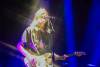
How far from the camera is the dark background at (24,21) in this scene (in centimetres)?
893

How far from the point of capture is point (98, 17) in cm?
965

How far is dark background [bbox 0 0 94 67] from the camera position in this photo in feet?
29.3

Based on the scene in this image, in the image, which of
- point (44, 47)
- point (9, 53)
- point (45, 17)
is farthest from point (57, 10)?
point (9, 53)

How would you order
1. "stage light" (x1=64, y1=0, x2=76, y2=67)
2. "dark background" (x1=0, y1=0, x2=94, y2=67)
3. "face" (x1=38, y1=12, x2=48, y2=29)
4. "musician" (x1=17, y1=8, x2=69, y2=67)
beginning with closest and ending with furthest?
"dark background" (x1=0, y1=0, x2=94, y2=67) → "musician" (x1=17, y1=8, x2=69, y2=67) → "face" (x1=38, y1=12, x2=48, y2=29) → "stage light" (x1=64, y1=0, x2=76, y2=67)

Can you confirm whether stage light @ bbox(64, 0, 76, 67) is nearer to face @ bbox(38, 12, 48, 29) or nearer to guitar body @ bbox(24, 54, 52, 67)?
face @ bbox(38, 12, 48, 29)

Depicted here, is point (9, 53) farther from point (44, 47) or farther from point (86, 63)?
point (86, 63)

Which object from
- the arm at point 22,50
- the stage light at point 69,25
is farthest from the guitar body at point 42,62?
the stage light at point 69,25

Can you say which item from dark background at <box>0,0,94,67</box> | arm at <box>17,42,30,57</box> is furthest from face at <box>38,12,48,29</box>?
arm at <box>17,42,30,57</box>

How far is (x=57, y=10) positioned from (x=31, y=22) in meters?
0.70

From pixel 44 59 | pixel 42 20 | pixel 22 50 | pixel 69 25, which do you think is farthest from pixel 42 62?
pixel 69 25

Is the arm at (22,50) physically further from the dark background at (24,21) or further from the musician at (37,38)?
the dark background at (24,21)

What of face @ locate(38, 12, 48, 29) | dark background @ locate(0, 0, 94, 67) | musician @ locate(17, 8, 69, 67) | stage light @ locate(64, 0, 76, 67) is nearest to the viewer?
dark background @ locate(0, 0, 94, 67)

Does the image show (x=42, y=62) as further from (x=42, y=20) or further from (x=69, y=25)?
(x=69, y=25)

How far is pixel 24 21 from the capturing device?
9.08 metres
